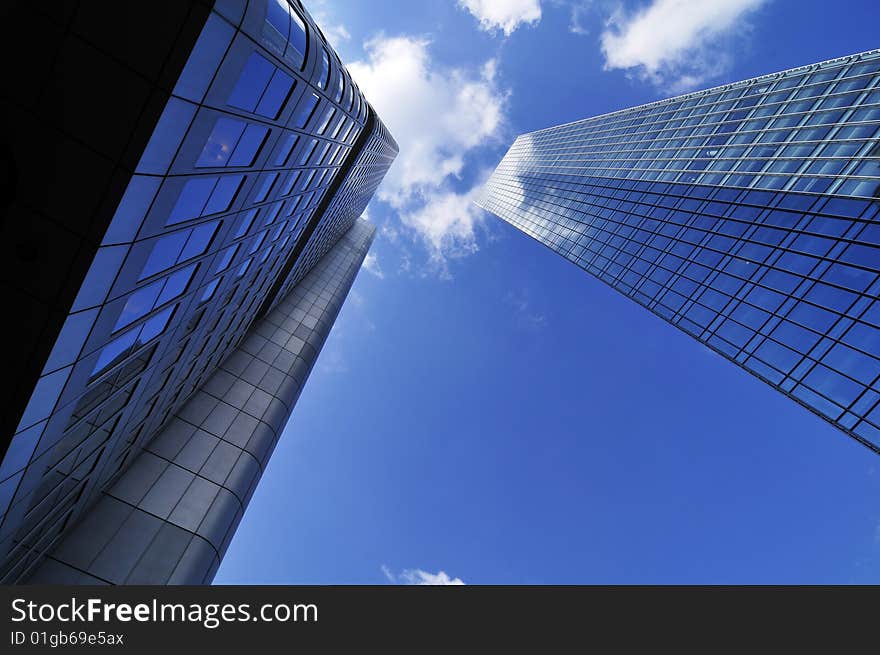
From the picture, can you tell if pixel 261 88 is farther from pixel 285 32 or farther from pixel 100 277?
pixel 100 277

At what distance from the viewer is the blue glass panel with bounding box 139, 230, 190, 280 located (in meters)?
9.87

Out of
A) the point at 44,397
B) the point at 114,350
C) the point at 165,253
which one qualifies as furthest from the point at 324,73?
the point at 44,397

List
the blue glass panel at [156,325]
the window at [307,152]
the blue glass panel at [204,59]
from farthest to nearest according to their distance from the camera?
the window at [307,152] < the blue glass panel at [156,325] < the blue glass panel at [204,59]

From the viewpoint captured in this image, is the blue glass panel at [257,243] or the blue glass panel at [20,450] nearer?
the blue glass panel at [20,450]

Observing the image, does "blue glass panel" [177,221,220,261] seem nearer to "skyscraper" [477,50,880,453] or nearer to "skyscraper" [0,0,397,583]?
"skyscraper" [0,0,397,583]

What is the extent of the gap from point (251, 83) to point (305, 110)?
18.5ft

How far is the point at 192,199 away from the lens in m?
10.3

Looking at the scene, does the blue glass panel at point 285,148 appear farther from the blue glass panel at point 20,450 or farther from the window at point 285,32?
the blue glass panel at point 20,450

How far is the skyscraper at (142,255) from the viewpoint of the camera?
6.86m

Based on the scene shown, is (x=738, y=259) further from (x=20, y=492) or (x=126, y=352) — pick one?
(x=20, y=492)

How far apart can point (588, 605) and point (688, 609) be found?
2.64 m

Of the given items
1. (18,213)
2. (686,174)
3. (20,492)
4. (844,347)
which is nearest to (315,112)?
(18,213)

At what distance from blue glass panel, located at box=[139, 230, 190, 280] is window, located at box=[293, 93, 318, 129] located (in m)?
6.47

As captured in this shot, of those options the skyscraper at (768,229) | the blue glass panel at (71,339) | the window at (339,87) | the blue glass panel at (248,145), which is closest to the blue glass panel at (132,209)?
the blue glass panel at (71,339)
